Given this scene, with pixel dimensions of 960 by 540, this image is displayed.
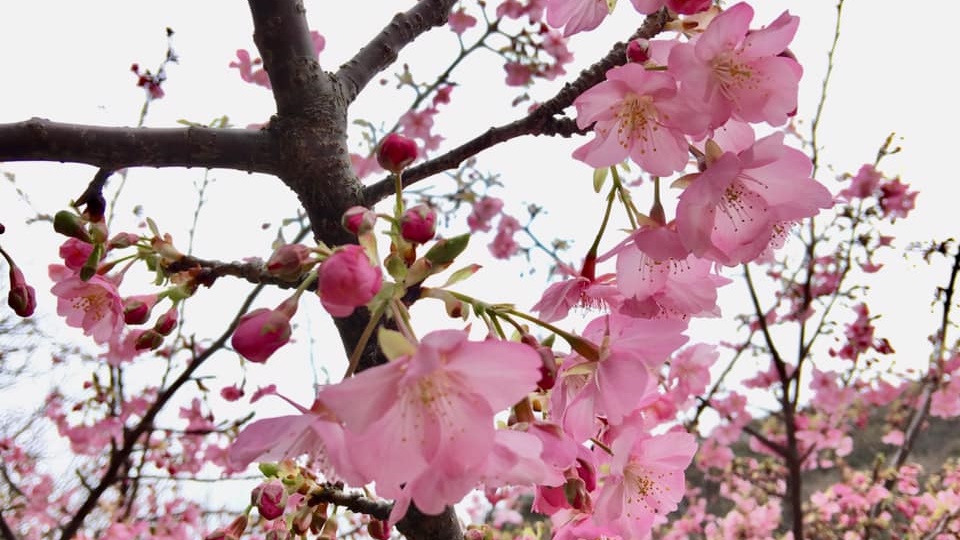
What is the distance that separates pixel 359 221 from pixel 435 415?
208mm

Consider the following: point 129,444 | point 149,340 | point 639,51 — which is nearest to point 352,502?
point 149,340

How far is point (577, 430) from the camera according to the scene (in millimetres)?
710

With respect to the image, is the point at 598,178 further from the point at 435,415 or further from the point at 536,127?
the point at 435,415

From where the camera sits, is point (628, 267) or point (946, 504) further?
point (946, 504)

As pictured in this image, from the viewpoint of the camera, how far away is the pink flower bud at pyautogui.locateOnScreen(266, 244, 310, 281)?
0.58 meters

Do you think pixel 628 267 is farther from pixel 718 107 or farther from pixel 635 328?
pixel 718 107

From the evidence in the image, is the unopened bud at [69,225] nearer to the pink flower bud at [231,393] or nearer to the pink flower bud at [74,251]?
the pink flower bud at [74,251]

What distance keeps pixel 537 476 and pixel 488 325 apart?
0.18 m

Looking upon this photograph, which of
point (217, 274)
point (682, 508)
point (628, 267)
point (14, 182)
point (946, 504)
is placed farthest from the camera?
point (682, 508)

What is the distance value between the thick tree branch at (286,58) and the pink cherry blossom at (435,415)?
0.54 m

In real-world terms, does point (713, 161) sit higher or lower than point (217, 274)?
higher

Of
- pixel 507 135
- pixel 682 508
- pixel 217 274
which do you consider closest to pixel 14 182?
pixel 217 274

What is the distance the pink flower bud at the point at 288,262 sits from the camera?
58 cm

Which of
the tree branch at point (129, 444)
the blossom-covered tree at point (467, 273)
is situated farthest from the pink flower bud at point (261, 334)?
the tree branch at point (129, 444)
